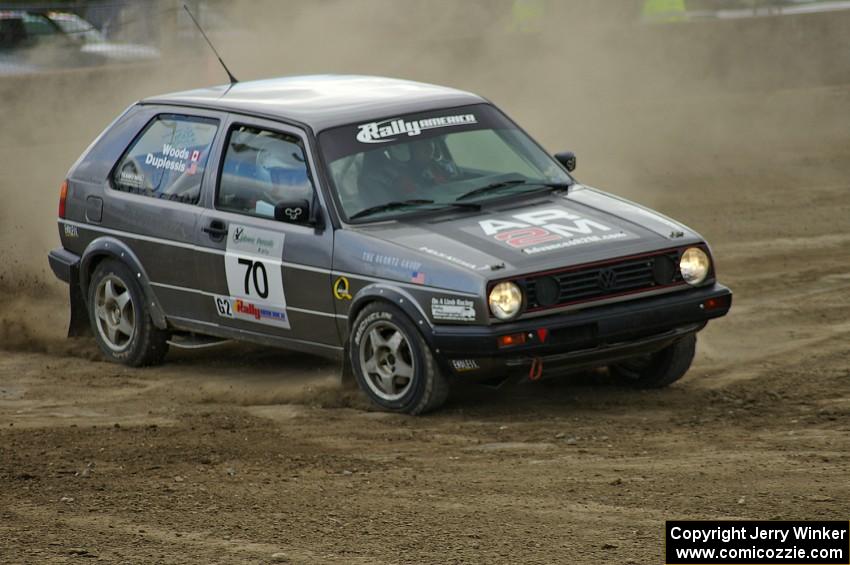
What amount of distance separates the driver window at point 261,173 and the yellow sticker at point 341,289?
531 millimetres

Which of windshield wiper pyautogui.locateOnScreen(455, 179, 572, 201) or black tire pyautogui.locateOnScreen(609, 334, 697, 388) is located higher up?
windshield wiper pyautogui.locateOnScreen(455, 179, 572, 201)

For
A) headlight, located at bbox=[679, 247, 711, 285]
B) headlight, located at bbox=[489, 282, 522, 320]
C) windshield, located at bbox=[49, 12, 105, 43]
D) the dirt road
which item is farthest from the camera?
windshield, located at bbox=[49, 12, 105, 43]

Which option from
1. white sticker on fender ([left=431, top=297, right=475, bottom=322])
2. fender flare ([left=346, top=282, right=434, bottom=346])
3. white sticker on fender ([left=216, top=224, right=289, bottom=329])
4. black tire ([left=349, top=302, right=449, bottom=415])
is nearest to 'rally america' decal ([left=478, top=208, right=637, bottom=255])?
white sticker on fender ([left=431, top=297, right=475, bottom=322])

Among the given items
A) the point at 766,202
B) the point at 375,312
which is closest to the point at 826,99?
the point at 766,202

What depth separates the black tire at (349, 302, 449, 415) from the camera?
7.95 meters

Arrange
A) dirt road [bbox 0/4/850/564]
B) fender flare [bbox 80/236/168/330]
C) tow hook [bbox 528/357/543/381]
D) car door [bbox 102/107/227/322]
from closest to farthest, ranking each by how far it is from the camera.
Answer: dirt road [bbox 0/4/850/564], tow hook [bbox 528/357/543/381], car door [bbox 102/107/227/322], fender flare [bbox 80/236/168/330]

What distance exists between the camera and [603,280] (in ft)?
26.0

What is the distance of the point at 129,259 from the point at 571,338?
309 centimetres

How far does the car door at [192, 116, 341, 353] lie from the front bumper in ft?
3.12

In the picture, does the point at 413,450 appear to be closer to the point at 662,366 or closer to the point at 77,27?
the point at 662,366

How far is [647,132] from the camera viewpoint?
19.0 metres

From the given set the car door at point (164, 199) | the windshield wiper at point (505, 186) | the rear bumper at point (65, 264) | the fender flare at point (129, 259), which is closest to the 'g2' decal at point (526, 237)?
the windshield wiper at point (505, 186)

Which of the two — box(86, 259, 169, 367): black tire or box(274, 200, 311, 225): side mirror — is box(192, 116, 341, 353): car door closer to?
box(274, 200, 311, 225): side mirror

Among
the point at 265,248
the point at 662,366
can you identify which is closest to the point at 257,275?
the point at 265,248
